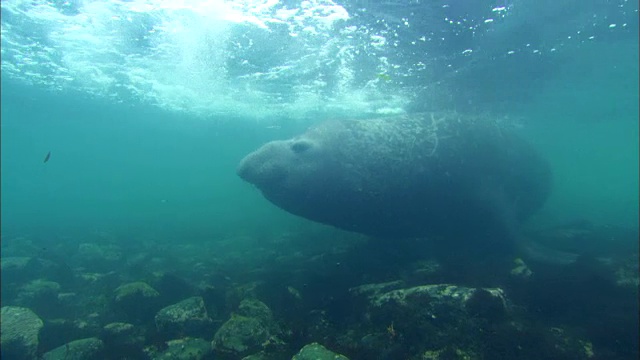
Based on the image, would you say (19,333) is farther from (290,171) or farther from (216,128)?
(216,128)

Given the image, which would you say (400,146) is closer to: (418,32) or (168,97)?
(418,32)

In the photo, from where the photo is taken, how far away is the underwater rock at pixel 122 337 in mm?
6750

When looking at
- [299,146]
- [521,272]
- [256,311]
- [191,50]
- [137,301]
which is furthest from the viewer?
[191,50]

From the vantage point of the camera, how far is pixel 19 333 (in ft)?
23.8

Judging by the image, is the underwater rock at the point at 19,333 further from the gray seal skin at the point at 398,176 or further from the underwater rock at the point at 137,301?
the gray seal skin at the point at 398,176

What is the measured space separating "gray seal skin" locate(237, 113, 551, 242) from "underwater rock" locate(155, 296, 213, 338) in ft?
10.1

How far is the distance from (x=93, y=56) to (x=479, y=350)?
22.1 meters

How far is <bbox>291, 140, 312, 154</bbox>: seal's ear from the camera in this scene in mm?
9242

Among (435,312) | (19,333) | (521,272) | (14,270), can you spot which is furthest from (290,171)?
(14,270)

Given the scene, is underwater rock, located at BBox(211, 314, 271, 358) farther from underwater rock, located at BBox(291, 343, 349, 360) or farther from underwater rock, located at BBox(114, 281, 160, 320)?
underwater rock, located at BBox(114, 281, 160, 320)

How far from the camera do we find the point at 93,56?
1936cm

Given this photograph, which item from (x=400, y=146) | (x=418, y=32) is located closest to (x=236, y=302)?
(x=400, y=146)

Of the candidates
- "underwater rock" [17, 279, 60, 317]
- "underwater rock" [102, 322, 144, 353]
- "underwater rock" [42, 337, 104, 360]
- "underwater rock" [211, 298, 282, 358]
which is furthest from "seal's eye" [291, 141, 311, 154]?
"underwater rock" [17, 279, 60, 317]

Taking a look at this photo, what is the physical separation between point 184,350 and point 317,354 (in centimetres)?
246
